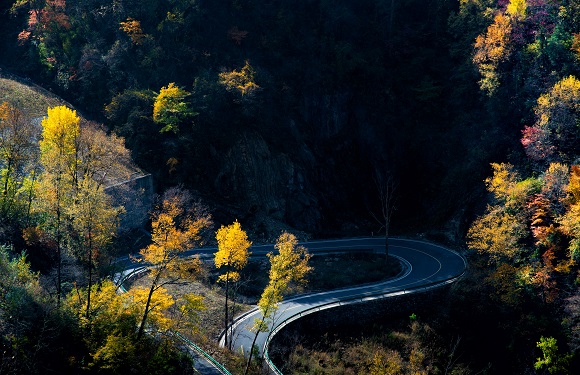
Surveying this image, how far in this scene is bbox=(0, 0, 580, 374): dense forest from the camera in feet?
129

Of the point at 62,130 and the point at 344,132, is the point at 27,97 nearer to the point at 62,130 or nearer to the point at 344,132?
the point at 62,130

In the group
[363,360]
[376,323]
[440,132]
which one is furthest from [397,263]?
[440,132]

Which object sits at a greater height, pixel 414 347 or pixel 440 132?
pixel 440 132

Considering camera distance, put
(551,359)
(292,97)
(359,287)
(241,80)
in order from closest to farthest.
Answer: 1. (551,359)
2. (359,287)
3. (241,80)
4. (292,97)

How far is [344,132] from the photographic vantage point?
196 ft

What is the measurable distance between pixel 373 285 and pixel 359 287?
4.17 feet

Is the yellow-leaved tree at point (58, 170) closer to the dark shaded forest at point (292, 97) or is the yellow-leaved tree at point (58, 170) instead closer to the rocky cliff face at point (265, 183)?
the dark shaded forest at point (292, 97)

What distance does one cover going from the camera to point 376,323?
41469 millimetres

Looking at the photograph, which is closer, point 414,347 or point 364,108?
point 414,347

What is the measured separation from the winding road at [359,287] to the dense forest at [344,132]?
2.15 metres

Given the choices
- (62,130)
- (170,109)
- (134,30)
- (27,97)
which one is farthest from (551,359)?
(27,97)

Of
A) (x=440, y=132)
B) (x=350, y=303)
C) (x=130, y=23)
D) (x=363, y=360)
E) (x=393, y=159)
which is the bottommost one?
(x=363, y=360)

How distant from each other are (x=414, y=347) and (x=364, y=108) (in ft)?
98.2

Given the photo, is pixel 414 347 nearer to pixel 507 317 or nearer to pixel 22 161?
pixel 507 317
